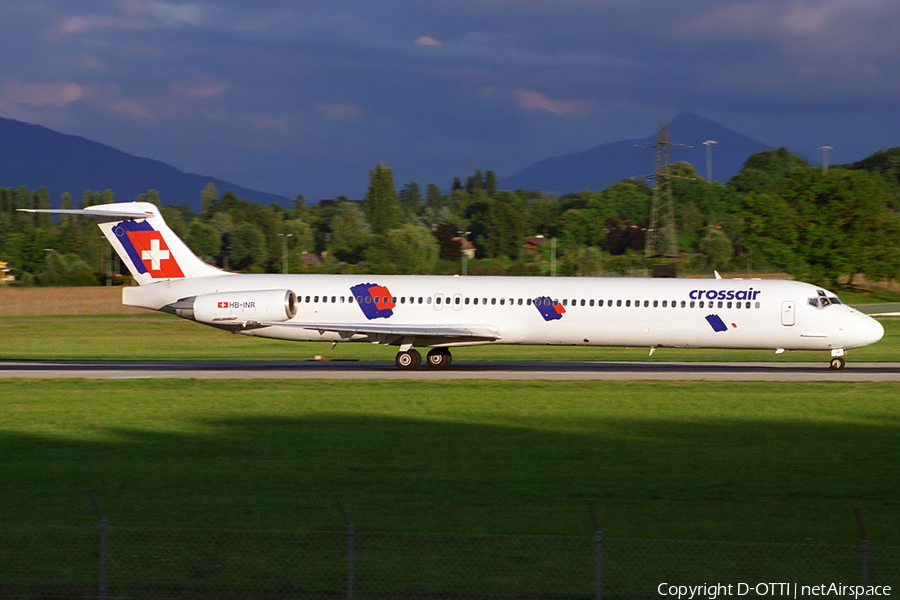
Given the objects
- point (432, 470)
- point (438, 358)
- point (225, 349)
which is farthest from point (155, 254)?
point (432, 470)

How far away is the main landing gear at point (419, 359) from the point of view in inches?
1380

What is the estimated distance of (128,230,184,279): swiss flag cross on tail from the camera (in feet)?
124

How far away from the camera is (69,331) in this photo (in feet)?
205

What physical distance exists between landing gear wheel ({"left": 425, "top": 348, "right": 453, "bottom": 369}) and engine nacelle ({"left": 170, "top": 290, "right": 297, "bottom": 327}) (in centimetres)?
524

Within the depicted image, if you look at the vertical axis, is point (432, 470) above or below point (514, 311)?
below

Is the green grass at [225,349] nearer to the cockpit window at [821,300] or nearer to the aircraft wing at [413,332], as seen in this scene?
the aircraft wing at [413,332]

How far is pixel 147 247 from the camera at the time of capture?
37.7 metres

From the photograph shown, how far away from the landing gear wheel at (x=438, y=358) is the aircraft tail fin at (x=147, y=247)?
8907mm

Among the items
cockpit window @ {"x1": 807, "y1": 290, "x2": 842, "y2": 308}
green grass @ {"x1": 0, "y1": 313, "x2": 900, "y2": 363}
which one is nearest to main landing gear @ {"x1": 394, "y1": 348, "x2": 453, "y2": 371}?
green grass @ {"x1": 0, "y1": 313, "x2": 900, "y2": 363}

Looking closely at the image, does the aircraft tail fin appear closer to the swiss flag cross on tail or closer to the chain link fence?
the swiss flag cross on tail

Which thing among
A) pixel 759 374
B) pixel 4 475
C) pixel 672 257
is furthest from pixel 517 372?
pixel 672 257

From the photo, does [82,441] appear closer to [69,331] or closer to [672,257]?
[69,331]

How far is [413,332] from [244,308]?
644 cm

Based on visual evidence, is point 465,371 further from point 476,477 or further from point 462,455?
point 476,477
